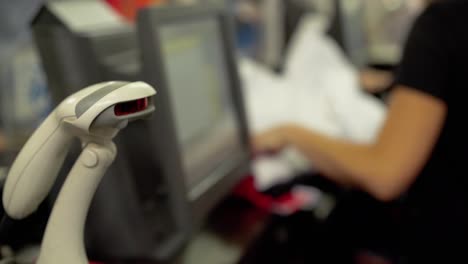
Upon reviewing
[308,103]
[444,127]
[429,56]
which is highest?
[429,56]

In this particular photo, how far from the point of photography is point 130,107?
44 centimetres

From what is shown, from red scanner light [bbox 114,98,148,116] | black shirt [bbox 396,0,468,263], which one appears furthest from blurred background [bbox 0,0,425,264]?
black shirt [bbox 396,0,468,263]

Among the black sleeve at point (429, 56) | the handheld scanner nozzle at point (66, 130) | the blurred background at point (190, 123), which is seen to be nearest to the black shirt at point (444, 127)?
the black sleeve at point (429, 56)

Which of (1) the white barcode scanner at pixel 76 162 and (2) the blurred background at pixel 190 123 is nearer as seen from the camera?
(1) the white barcode scanner at pixel 76 162

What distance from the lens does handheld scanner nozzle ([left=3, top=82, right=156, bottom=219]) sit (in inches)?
16.6

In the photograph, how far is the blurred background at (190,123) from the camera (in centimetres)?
70

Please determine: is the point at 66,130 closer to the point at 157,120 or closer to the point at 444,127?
the point at 157,120

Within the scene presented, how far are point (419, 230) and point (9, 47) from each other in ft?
2.94

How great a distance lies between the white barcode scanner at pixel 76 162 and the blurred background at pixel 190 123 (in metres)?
0.04

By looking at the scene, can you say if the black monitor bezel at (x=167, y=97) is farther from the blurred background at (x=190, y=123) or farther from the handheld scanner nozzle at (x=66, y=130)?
the handheld scanner nozzle at (x=66, y=130)

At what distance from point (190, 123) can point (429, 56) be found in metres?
0.40

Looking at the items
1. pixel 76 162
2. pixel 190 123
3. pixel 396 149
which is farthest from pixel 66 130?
pixel 396 149

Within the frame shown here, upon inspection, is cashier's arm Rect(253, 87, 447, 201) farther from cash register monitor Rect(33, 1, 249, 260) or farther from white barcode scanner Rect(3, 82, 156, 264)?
white barcode scanner Rect(3, 82, 156, 264)

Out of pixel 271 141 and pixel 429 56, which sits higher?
pixel 429 56
